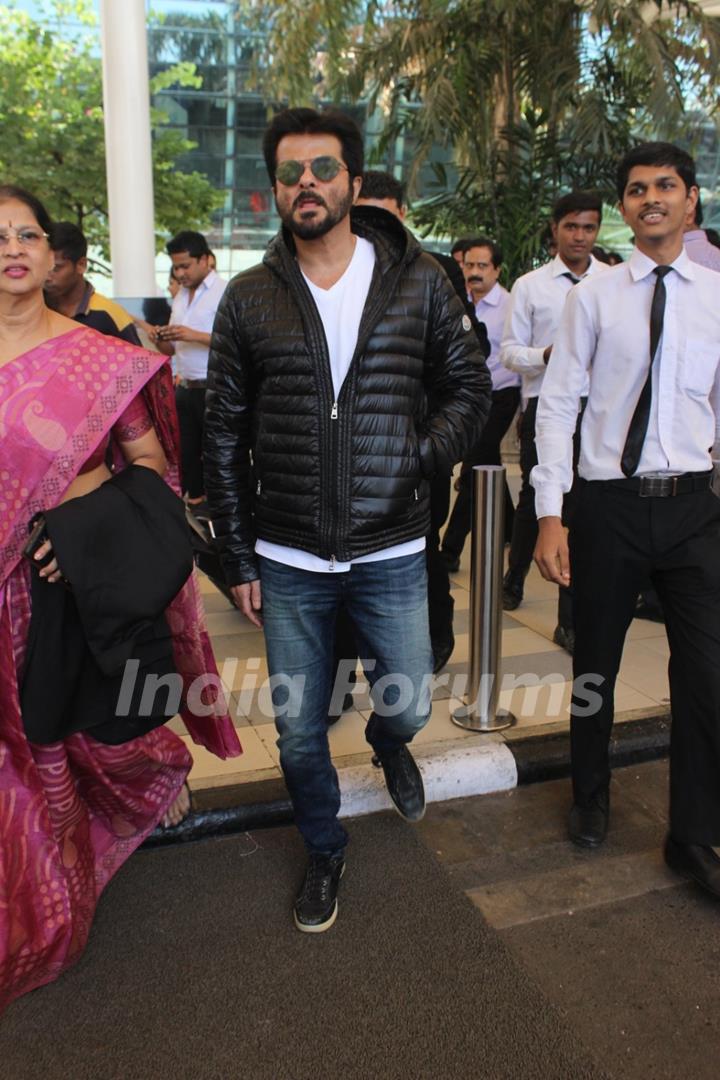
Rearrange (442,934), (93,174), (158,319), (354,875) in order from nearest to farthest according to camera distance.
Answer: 1. (442,934)
2. (354,875)
3. (158,319)
4. (93,174)

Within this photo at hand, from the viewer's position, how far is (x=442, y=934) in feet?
8.75

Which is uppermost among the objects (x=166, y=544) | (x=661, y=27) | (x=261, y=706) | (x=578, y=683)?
(x=661, y=27)

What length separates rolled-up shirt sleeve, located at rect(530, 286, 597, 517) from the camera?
2.88m

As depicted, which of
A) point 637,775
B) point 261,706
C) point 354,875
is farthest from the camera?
point 261,706

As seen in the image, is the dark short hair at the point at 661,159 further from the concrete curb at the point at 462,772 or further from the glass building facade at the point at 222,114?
the glass building facade at the point at 222,114

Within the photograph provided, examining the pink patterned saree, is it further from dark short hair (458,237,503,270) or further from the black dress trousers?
dark short hair (458,237,503,270)

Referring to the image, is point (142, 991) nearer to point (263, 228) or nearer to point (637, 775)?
point (637, 775)

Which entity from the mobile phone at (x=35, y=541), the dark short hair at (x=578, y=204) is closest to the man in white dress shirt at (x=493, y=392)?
the dark short hair at (x=578, y=204)

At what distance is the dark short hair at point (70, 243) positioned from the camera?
13.9 ft

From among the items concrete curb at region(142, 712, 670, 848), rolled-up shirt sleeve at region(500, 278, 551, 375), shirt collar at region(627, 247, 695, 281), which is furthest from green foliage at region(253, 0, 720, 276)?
shirt collar at region(627, 247, 695, 281)

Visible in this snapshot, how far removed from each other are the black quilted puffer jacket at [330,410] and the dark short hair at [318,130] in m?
0.18

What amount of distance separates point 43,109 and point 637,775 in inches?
471

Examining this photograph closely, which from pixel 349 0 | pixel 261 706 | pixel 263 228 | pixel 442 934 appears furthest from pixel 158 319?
pixel 263 228

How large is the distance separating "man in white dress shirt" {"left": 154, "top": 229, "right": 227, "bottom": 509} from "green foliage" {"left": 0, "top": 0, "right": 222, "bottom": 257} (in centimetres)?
482
